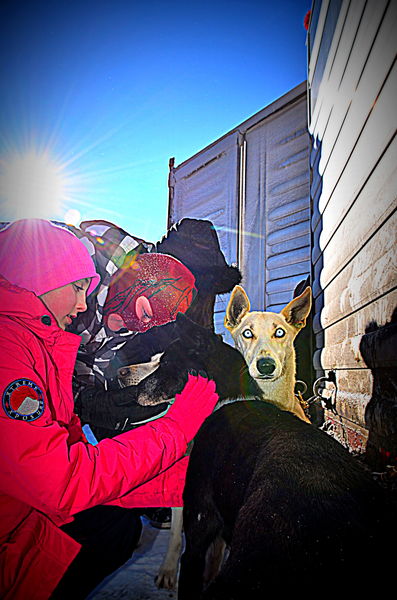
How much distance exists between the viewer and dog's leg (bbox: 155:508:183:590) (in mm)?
1532

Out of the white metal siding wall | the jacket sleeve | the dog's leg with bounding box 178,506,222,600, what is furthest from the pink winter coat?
the white metal siding wall

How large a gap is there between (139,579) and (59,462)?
3.48 ft

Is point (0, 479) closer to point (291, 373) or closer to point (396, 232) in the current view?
point (396, 232)

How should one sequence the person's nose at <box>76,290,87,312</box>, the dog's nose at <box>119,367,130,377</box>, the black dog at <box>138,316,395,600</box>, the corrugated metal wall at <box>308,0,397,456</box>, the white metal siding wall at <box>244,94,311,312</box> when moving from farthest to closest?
the white metal siding wall at <box>244,94,311,312</box> < the dog's nose at <box>119,367,130,377</box> < the person's nose at <box>76,290,87,312</box> < the corrugated metal wall at <box>308,0,397,456</box> < the black dog at <box>138,316,395,600</box>

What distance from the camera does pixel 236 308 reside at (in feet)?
7.15

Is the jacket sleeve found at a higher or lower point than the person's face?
lower

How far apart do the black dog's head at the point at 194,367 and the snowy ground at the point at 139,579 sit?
2.55ft

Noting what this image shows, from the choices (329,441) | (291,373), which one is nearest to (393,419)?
(329,441)

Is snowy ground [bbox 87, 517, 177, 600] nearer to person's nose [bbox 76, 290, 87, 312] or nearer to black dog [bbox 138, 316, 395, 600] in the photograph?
black dog [bbox 138, 316, 395, 600]

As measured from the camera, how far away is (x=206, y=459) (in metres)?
1.33

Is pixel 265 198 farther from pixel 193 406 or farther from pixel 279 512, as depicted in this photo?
pixel 279 512

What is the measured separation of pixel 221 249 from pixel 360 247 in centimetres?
199

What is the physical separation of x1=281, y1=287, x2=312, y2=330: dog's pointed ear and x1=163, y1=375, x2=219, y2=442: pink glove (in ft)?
2.78

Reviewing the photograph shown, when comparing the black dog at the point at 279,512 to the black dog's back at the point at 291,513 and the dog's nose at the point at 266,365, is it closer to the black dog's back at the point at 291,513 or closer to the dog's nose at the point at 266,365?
the black dog's back at the point at 291,513
